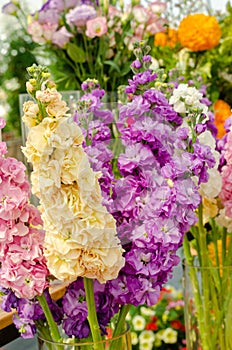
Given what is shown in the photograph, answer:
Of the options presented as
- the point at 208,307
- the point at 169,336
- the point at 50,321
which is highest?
the point at 50,321

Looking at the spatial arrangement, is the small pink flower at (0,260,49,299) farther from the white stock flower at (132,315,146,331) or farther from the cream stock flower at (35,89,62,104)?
the white stock flower at (132,315,146,331)

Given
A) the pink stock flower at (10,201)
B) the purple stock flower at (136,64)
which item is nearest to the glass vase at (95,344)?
the pink stock flower at (10,201)

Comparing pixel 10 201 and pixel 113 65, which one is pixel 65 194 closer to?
pixel 10 201

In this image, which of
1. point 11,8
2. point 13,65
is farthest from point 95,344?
point 13,65

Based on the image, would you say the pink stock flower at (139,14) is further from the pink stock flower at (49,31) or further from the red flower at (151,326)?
the red flower at (151,326)

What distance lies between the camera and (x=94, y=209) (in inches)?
19.3

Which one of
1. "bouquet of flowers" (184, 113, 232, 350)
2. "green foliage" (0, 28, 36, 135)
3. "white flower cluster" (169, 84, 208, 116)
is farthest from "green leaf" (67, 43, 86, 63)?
"green foliage" (0, 28, 36, 135)

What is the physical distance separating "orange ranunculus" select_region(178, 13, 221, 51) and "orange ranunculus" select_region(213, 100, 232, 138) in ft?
0.39

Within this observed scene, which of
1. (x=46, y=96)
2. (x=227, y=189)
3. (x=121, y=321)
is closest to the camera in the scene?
(x=46, y=96)

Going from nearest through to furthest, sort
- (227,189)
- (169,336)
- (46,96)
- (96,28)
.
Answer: (46,96) < (227,189) < (96,28) < (169,336)

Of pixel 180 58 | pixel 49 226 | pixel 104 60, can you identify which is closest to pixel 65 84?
pixel 104 60

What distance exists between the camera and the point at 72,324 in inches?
22.6

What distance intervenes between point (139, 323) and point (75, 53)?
0.59 meters

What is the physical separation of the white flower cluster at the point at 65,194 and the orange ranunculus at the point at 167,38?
973 mm
